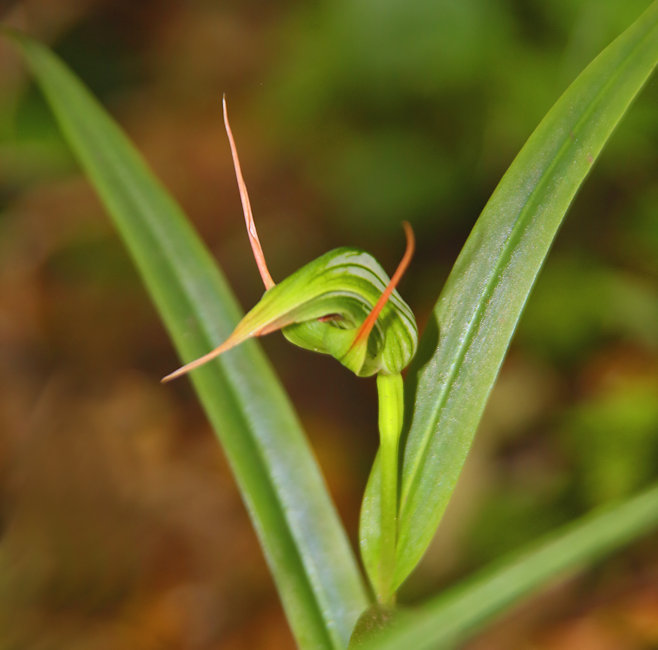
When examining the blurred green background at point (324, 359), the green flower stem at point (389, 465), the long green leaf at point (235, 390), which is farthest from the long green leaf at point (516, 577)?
the blurred green background at point (324, 359)

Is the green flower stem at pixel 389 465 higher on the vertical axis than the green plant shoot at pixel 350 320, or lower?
lower

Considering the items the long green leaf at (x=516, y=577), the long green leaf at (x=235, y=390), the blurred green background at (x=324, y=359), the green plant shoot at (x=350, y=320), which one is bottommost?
the blurred green background at (x=324, y=359)

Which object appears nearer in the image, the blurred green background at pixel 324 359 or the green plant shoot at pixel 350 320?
the green plant shoot at pixel 350 320

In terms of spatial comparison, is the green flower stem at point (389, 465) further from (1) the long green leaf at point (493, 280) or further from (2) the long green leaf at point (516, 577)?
(2) the long green leaf at point (516, 577)

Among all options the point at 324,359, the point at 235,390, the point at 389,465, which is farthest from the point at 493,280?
the point at 324,359

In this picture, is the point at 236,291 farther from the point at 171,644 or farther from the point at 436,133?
the point at 171,644

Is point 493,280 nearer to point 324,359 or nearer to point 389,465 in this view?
point 389,465

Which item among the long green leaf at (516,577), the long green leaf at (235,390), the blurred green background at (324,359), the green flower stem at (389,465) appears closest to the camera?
the long green leaf at (516,577)
